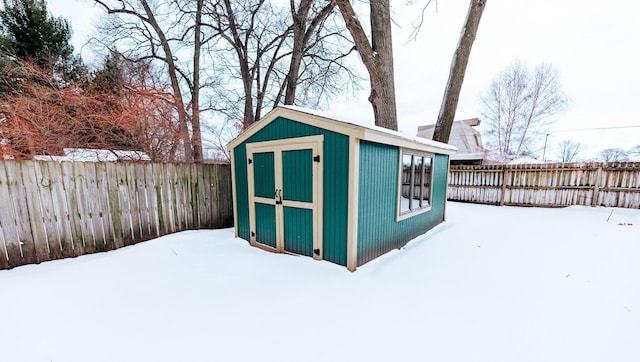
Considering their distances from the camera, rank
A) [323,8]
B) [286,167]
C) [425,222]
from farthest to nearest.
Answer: [323,8]
[425,222]
[286,167]

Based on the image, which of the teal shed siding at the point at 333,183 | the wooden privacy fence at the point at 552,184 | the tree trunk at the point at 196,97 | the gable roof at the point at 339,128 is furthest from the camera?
the tree trunk at the point at 196,97

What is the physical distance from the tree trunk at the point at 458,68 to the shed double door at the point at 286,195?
4.98m

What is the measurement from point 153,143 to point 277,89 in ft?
21.1

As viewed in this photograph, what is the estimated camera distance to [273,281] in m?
2.59

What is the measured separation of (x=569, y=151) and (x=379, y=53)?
2808cm

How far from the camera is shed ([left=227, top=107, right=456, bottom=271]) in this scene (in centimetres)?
281

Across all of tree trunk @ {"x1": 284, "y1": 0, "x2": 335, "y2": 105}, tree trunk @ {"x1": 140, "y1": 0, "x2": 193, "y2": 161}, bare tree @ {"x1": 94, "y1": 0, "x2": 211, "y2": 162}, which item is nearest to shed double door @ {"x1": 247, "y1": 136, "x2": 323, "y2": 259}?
tree trunk @ {"x1": 140, "y1": 0, "x2": 193, "y2": 161}

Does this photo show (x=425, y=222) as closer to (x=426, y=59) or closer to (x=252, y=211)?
(x=252, y=211)

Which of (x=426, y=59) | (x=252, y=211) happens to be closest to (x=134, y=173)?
(x=252, y=211)

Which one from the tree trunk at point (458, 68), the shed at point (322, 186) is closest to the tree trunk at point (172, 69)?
the shed at point (322, 186)

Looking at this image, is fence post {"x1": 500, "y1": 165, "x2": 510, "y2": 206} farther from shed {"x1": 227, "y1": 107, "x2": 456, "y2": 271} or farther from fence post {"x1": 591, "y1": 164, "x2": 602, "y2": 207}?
shed {"x1": 227, "y1": 107, "x2": 456, "y2": 271}

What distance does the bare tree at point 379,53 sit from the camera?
218 inches

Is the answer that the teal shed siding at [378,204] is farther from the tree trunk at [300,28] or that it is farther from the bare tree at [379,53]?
the tree trunk at [300,28]

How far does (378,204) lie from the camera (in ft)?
10.4
